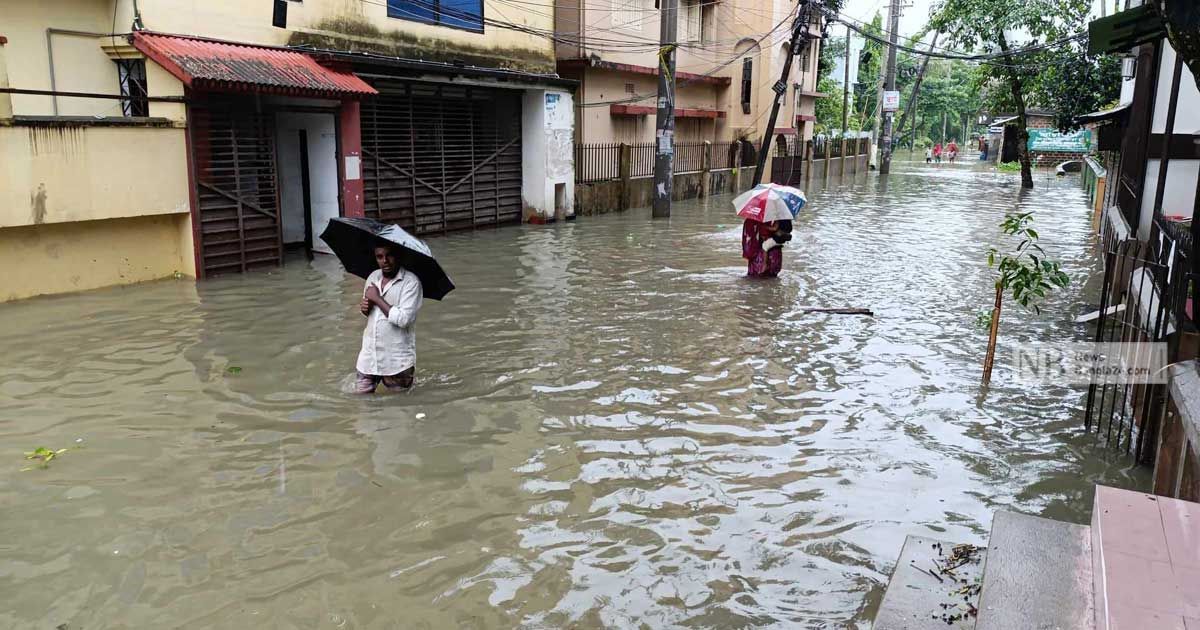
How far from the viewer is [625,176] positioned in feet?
77.9

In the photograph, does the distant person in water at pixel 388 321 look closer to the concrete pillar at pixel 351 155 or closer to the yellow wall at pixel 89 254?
the yellow wall at pixel 89 254

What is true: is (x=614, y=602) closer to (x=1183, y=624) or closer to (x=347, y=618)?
(x=347, y=618)

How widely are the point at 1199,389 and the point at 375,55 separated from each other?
12.9 metres

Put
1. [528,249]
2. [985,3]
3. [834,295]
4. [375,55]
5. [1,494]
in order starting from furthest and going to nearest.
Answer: [985,3]
[528,249]
[375,55]
[834,295]
[1,494]

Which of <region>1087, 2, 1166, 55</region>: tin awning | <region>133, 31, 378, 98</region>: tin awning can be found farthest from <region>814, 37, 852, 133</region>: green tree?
<region>1087, 2, 1166, 55</region>: tin awning

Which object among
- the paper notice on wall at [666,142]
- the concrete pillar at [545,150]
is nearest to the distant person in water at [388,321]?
the concrete pillar at [545,150]

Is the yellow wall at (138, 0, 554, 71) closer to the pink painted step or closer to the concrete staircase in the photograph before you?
the concrete staircase

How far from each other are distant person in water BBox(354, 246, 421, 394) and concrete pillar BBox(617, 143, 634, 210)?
54.5 ft

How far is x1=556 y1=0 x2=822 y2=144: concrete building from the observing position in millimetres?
23344

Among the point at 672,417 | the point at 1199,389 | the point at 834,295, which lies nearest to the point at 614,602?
the point at 672,417

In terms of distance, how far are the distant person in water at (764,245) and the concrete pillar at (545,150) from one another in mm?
7772

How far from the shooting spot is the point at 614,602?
14.4 ft

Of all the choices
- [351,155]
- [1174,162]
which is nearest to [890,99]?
Result: [351,155]

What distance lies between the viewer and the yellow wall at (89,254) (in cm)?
1048
